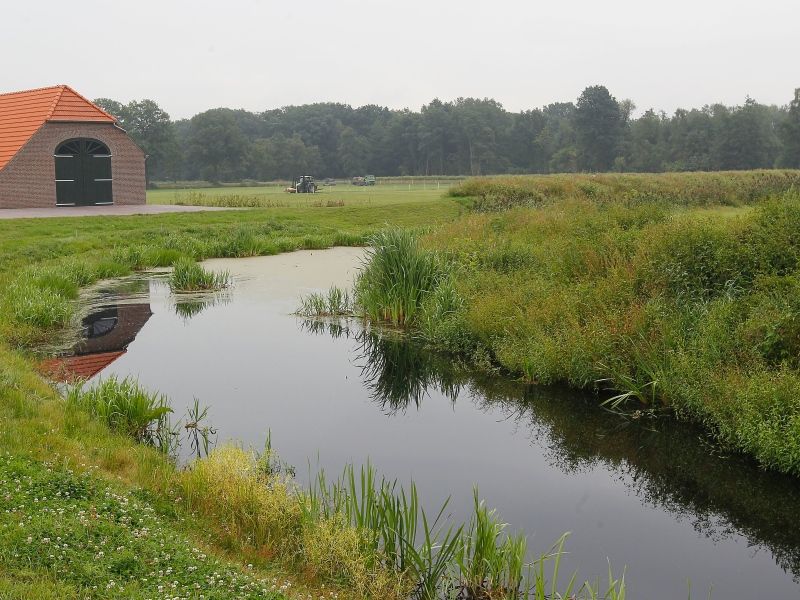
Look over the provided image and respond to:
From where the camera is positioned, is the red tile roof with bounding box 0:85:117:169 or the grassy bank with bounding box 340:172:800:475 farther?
the red tile roof with bounding box 0:85:117:169

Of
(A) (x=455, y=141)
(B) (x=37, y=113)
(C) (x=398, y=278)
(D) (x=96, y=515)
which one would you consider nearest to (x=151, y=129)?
(A) (x=455, y=141)

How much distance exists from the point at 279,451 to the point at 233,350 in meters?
4.30

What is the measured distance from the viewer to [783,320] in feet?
28.5

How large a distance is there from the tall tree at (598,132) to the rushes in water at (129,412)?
300ft

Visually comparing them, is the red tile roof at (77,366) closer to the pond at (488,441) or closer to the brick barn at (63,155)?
the pond at (488,441)

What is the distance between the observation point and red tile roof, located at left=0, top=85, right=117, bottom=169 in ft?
104

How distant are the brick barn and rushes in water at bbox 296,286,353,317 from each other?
2078 centimetres

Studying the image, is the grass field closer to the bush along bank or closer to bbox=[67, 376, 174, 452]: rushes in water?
the bush along bank

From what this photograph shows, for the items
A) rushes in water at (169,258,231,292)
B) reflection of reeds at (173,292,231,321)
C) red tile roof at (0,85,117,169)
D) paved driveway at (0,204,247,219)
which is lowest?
reflection of reeds at (173,292,231,321)

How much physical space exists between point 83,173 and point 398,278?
23.1m

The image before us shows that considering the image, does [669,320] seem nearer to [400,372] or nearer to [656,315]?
[656,315]

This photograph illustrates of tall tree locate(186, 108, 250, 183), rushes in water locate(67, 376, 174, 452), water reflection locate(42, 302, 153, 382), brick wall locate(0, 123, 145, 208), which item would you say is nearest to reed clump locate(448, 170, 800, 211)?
brick wall locate(0, 123, 145, 208)

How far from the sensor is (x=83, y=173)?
32.8 meters

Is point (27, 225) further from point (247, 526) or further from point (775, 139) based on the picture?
point (775, 139)
